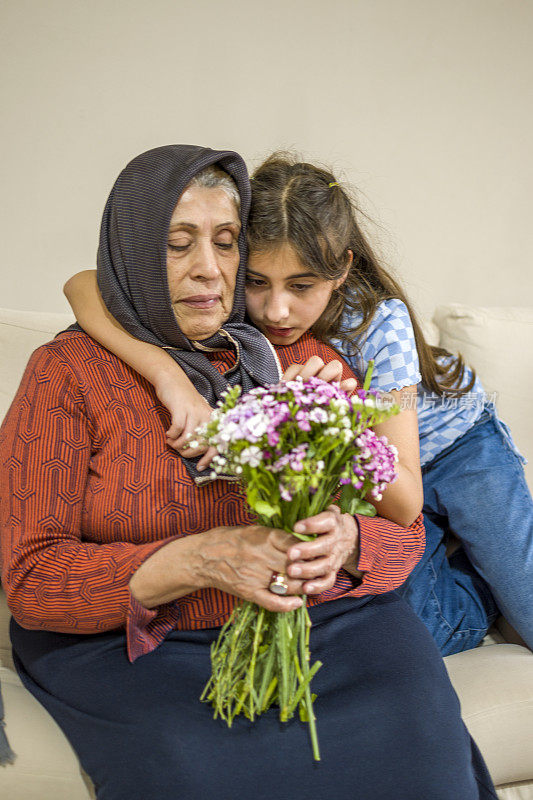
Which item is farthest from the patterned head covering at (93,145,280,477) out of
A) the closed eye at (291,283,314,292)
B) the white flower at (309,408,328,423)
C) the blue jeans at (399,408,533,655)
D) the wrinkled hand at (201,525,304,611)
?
the blue jeans at (399,408,533,655)

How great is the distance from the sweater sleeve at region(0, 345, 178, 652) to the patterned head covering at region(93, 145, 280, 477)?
0.66 ft

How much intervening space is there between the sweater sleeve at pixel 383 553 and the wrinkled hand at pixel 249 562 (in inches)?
8.6

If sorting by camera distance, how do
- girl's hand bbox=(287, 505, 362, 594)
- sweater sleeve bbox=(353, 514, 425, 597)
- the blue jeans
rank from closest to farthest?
1. girl's hand bbox=(287, 505, 362, 594)
2. sweater sleeve bbox=(353, 514, 425, 597)
3. the blue jeans

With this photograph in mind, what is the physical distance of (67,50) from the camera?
2457 mm

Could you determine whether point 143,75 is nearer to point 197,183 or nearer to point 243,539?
point 197,183

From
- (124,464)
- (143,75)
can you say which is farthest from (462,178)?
(124,464)

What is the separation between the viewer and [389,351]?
5.32 feet

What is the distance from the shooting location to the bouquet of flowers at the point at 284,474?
0.99 m

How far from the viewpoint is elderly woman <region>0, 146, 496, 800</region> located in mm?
1156

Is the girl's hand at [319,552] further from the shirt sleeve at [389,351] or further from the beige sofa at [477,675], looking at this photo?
the beige sofa at [477,675]

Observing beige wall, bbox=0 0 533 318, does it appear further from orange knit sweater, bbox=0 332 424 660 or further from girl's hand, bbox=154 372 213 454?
girl's hand, bbox=154 372 213 454

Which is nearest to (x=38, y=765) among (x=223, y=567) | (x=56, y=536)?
(x=56, y=536)

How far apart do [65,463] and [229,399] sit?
16.5 inches

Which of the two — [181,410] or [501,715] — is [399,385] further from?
[501,715]
